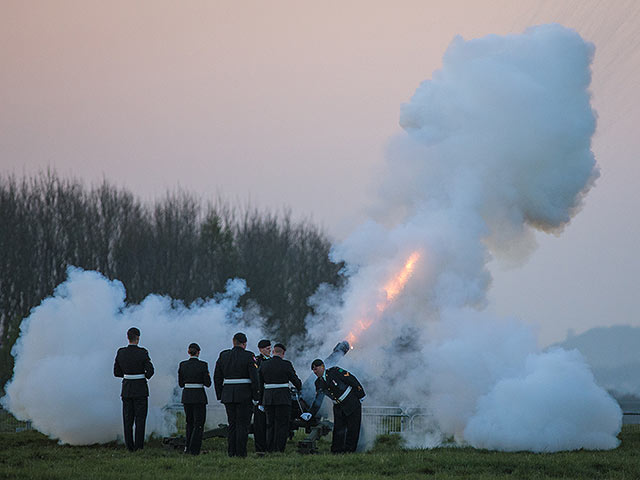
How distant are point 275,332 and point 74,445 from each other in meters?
28.5

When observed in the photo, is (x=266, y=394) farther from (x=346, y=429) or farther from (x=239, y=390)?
(x=346, y=429)

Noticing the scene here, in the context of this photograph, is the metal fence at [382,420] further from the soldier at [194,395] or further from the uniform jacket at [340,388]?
the soldier at [194,395]

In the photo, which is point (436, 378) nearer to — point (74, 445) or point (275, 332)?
point (74, 445)

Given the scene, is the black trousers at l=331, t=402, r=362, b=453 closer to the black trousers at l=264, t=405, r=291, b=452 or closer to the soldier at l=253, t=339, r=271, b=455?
the black trousers at l=264, t=405, r=291, b=452

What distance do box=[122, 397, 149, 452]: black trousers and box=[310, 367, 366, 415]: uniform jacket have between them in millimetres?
3808

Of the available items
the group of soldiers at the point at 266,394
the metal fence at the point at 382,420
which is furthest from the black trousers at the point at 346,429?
the metal fence at the point at 382,420

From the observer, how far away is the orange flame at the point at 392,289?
25.1m

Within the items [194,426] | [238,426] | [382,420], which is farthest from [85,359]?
[382,420]

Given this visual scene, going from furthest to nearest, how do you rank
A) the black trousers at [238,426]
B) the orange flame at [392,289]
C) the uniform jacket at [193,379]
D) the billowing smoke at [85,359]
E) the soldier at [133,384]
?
1. the orange flame at [392,289]
2. the billowing smoke at [85,359]
3. the uniform jacket at [193,379]
4. the soldier at [133,384]
5. the black trousers at [238,426]

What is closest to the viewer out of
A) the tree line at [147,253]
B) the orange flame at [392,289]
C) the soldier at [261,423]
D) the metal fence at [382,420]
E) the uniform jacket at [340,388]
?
the uniform jacket at [340,388]

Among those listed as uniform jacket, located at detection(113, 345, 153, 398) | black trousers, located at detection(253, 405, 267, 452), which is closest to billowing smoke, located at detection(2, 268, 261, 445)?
uniform jacket, located at detection(113, 345, 153, 398)

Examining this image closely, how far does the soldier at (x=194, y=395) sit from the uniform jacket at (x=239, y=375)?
1.04 meters

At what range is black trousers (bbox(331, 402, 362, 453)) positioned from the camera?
20.8 metres

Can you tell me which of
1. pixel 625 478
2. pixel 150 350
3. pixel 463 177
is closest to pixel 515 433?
pixel 625 478
